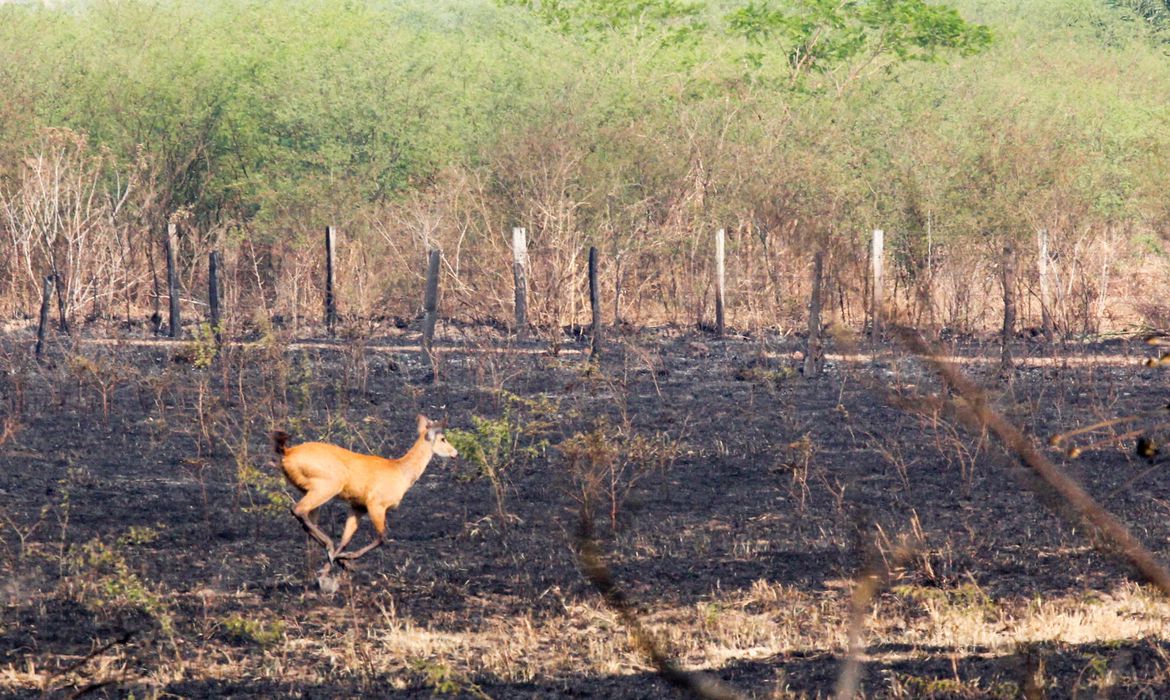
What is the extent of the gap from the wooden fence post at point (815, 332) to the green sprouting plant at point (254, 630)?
7779mm

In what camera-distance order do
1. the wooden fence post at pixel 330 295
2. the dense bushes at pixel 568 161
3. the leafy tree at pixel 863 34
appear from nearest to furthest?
1. the wooden fence post at pixel 330 295
2. the dense bushes at pixel 568 161
3. the leafy tree at pixel 863 34

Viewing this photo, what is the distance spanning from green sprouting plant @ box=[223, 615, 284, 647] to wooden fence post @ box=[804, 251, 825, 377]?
778cm

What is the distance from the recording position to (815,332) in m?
14.0

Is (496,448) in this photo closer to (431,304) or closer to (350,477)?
(350,477)

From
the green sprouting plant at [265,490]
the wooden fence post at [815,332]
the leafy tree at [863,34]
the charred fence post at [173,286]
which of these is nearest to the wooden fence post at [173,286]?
the charred fence post at [173,286]

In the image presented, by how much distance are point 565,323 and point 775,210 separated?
3.85 meters

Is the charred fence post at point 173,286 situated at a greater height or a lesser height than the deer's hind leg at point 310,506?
greater

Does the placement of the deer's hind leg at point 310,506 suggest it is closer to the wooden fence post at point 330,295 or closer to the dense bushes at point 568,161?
the dense bushes at point 568,161

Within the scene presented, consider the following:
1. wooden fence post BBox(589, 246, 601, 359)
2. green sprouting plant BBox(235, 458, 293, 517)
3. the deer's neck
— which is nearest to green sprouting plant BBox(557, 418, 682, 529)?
the deer's neck

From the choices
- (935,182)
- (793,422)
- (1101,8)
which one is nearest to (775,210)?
(935,182)

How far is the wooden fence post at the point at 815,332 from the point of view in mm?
13547

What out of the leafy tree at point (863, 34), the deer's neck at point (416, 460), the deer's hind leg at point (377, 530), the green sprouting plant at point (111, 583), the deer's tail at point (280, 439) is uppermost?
the leafy tree at point (863, 34)

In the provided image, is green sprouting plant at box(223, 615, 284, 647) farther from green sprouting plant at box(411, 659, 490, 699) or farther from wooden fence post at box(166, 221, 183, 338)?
wooden fence post at box(166, 221, 183, 338)

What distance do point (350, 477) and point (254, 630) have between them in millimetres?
952
